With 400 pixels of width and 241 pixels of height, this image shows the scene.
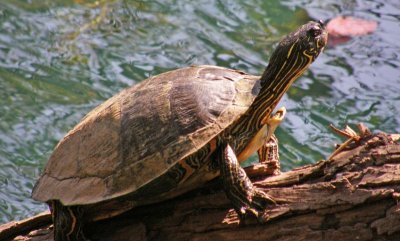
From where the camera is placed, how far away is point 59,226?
3.28 meters

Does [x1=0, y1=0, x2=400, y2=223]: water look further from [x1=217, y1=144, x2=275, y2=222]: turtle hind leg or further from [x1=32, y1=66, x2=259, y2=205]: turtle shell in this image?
[x1=217, y1=144, x2=275, y2=222]: turtle hind leg

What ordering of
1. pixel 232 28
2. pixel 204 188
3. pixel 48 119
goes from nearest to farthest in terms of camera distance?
pixel 204 188
pixel 48 119
pixel 232 28

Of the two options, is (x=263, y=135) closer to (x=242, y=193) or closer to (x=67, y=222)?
(x=242, y=193)

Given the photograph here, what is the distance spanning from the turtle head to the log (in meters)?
0.43

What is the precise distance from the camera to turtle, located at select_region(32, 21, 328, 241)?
3.13 metres

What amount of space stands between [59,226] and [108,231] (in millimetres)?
225

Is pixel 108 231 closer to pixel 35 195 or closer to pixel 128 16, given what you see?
pixel 35 195

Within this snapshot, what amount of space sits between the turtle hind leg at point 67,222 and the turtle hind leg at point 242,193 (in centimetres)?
69

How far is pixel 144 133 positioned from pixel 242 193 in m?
0.49

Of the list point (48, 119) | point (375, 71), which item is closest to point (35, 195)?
point (48, 119)

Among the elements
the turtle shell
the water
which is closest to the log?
the turtle shell

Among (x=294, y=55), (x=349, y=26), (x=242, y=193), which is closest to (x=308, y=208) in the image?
(x=242, y=193)

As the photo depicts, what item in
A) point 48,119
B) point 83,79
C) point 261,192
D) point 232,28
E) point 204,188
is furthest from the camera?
point 232,28

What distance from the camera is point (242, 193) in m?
3.07
